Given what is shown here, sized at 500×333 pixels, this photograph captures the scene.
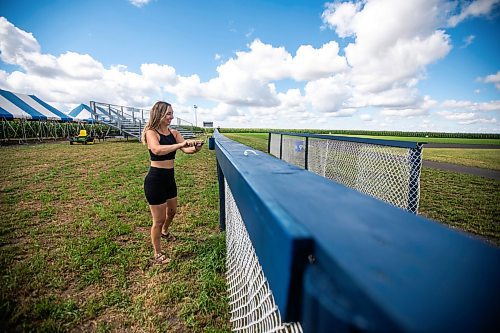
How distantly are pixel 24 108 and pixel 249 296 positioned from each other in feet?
103

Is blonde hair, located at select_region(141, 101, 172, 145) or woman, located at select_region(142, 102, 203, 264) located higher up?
blonde hair, located at select_region(141, 101, 172, 145)

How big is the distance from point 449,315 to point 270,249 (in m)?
0.41

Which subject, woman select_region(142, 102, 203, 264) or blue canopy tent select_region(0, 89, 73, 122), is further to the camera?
blue canopy tent select_region(0, 89, 73, 122)

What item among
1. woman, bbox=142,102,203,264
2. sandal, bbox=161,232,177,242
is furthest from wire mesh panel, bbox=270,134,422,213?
sandal, bbox=161,232,177,242

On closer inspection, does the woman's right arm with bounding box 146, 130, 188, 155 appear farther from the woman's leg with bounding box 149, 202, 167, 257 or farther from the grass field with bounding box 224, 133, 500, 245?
the grass field with bounding box 224, 133, 500, 245

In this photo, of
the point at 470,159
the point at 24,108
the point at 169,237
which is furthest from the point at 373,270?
the point at 24,108

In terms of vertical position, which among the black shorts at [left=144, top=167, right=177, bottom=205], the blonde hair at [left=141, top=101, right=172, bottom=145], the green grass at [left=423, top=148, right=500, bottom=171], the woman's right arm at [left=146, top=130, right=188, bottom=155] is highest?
the blonde hair at [left=141, top=101, right=172, bottom=145]

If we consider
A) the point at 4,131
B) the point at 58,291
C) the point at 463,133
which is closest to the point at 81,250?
the point at 58,291

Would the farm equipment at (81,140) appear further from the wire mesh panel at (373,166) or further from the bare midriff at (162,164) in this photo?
the bare midriff at (162,164)

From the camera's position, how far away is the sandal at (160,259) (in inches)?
137

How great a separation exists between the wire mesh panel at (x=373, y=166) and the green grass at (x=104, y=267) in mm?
2997

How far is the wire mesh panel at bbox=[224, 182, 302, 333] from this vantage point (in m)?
1.27

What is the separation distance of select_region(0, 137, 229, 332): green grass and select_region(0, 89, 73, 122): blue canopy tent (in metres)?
20.8

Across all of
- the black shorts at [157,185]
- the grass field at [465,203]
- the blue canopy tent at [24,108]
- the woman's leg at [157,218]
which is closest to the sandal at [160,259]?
the woman's leg at [157,218]
